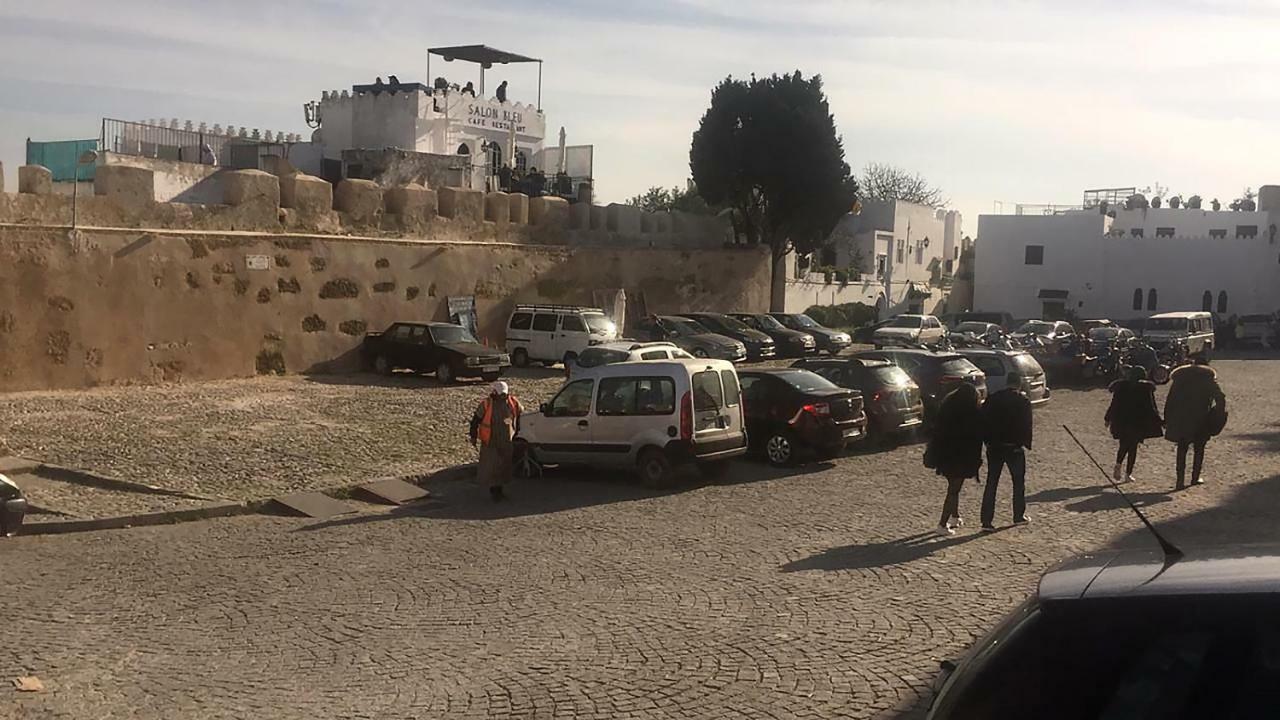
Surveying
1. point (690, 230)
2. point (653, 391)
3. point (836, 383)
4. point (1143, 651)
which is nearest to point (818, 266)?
point (690, 230)

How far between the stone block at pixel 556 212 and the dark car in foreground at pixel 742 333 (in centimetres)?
433

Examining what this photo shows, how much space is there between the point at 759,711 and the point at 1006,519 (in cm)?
679

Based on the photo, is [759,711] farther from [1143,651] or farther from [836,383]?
[836,383]

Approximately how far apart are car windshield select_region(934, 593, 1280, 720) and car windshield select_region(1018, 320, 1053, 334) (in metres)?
34.7

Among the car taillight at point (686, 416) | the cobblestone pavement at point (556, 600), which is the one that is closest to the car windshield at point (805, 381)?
the cobblestone pavement at point (556, 600)

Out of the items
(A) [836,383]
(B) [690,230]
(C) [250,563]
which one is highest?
(B) [690,230]

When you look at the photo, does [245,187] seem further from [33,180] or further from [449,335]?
[449,335]

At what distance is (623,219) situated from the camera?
1438 inches

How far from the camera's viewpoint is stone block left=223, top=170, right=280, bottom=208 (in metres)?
25.4

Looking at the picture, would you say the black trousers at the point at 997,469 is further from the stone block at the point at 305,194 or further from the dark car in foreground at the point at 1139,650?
the stone block at the point at 305,194

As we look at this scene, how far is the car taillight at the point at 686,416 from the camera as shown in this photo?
14.5 metres

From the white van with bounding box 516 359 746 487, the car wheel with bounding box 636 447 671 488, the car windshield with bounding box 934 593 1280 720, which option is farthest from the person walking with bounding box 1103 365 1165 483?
the car windshield with bounding box 934 593 1280 720

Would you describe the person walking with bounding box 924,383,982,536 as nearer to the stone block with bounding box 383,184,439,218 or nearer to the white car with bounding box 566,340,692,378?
the white car with bounding box 566,340,692,378

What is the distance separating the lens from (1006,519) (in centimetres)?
1241
